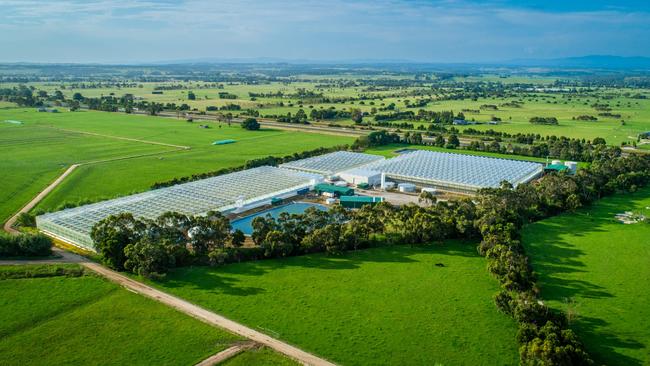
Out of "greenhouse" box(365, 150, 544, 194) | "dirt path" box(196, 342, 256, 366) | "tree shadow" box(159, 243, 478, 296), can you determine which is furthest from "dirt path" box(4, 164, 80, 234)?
"greenhouse" box(365, 150, 544, 194)

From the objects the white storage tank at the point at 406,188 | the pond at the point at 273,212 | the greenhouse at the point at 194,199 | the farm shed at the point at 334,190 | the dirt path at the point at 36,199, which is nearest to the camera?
the greenhouse at the point at 194,199

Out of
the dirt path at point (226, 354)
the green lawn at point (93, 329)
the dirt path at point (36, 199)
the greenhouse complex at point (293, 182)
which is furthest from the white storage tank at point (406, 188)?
the dirt path at point (36, 199)

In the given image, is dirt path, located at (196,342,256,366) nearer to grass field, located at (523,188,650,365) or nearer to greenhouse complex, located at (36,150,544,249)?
grass field, located at (523,188,650,365)

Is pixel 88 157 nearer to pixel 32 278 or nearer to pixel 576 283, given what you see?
pixel 32 278

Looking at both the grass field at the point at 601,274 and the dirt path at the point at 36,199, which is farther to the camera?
the dirt path at the point at 36,199

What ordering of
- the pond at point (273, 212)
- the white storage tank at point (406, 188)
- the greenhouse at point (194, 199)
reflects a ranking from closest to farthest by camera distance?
the greenhouse at point (194, 199) < the pond at point (273, 212) < the white storage tank at point (406, 188)

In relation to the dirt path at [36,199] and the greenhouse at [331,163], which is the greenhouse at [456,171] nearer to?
the greenhouse at [331,163]

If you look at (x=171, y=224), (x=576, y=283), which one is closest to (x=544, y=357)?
(x=576, y=283)

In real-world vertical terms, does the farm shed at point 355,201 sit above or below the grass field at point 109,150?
below
